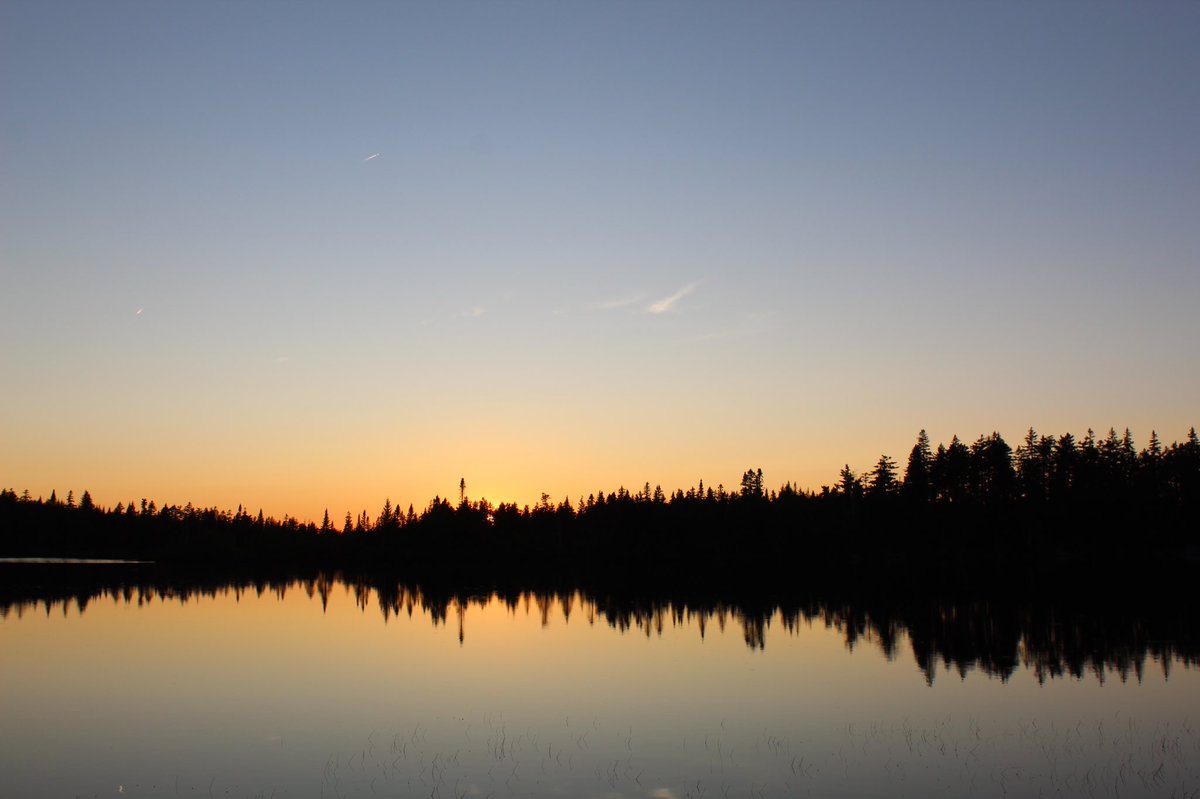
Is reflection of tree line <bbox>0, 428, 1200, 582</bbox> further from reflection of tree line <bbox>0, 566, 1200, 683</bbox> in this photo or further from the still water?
the still water

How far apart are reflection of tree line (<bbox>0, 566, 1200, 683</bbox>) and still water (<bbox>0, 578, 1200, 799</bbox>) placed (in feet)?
2.44

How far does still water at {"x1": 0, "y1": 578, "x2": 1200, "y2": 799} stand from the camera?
24609 mm

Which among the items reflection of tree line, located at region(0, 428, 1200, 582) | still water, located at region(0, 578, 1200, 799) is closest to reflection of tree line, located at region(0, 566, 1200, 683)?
still water, located at region(0, 578, 1200, 799)

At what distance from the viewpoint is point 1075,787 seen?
77.8 feet

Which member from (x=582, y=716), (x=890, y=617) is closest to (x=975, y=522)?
(x=890, y=617)

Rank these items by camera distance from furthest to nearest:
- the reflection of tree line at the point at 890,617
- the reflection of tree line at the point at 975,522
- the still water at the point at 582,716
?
1. the reflection of tree line at the point at 975,522
2. the reflection of tree line at the point at 890,617
3. the still water at the point at 582,716

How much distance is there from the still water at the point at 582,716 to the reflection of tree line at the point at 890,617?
74cm

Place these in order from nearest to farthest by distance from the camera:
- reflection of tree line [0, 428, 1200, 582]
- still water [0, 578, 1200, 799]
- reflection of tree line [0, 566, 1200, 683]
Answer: still water [0, 578, 1200, 799] → reflection of tree line [0, 566, 1200, 683] → reflection of tree line [0, 428, 1200, 582]

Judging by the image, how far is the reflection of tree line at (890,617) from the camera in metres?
47.4

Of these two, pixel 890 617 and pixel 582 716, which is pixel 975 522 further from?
pixel 582 716

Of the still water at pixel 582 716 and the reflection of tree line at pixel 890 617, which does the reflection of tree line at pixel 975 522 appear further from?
the still water at pixel 582 716

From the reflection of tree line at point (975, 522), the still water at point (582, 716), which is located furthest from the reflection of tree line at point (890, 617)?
the reflection of tree line at point (975, 522)

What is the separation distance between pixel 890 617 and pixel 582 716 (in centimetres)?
4196

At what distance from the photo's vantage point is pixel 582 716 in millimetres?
33781
